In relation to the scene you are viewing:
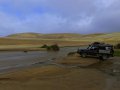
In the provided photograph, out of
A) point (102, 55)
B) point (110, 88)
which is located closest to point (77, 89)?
point (110, 88)

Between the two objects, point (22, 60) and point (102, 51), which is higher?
point (102, 51)

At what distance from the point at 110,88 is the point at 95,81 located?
272 cm

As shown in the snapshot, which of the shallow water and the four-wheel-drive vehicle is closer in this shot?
the shallow water

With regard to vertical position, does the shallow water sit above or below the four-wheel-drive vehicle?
below

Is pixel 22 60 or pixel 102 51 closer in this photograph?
pixel 102 51

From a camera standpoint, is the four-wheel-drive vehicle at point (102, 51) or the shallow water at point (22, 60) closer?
the shallow water at point (22, 60)

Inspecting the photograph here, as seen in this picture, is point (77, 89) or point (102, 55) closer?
point (77, 89)

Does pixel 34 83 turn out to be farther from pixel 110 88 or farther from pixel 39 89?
pixel 110 88

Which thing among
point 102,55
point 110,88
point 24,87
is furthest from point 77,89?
point 102,55

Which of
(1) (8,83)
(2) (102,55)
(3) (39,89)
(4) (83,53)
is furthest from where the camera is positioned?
(4) (83,53)

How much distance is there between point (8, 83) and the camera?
1775 cm

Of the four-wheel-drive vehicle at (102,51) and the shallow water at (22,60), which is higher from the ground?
the four-wheel-drive vehicle at (102,51)

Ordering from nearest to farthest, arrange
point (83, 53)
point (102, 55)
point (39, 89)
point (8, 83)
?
point (39, 89)
point (8, 83)
point (102, 55)
point (83, 53)

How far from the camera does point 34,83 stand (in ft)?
58.4
